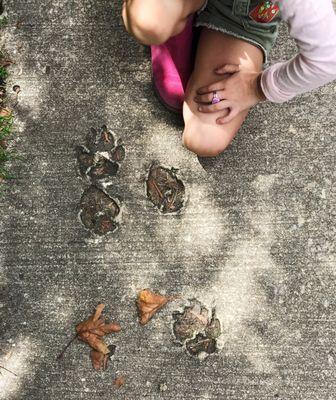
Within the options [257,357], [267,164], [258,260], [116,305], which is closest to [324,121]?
[267,164]

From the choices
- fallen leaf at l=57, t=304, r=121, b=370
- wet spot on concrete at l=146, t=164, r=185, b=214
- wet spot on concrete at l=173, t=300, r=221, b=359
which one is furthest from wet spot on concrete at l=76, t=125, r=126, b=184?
wet spot on concrete at l=173, t=300, r=221, b=359

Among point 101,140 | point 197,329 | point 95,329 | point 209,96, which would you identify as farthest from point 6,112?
point 197,329

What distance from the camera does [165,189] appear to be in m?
1.97

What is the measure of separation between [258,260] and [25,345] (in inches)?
38.6

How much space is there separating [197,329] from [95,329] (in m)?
0.40

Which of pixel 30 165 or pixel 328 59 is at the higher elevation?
pixel 328 59

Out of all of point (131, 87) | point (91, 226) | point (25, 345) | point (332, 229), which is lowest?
point (25, 345)

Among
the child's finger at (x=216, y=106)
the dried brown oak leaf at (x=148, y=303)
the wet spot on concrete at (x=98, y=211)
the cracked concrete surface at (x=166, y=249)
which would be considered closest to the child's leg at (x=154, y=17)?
the child's finger at (x=216, y=106)

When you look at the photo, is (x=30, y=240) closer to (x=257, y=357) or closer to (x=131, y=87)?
(x=131, y=87)

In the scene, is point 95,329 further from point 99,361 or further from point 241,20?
point 241,20

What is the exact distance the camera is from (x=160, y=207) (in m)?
1.96

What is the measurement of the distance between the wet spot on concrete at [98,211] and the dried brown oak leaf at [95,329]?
32cm

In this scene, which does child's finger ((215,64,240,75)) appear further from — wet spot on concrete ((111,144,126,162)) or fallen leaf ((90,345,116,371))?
fallen leaf ((90,345,116,371))

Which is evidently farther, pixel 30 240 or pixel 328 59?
pixel 30 240
